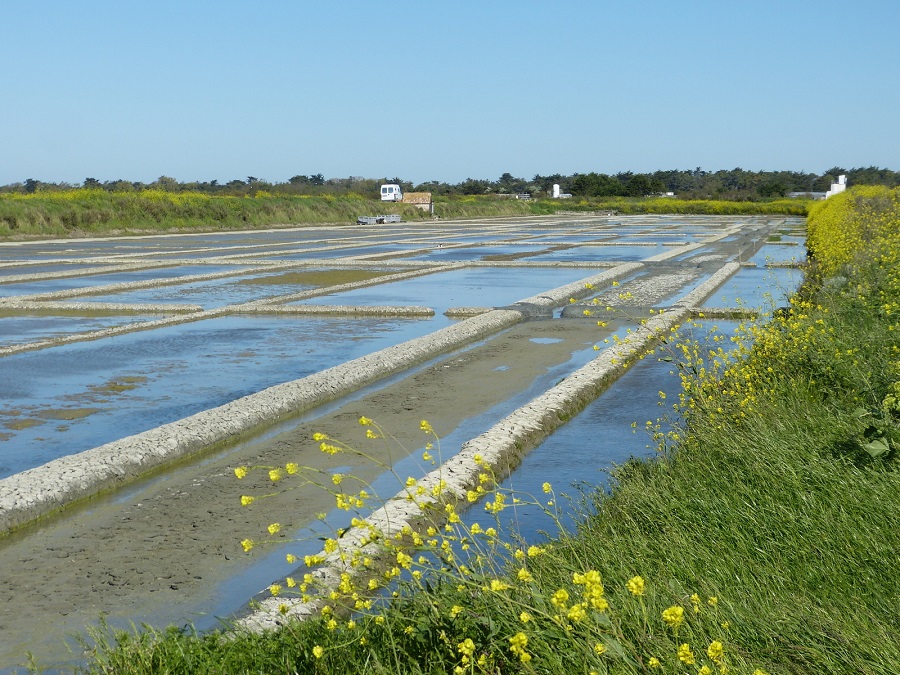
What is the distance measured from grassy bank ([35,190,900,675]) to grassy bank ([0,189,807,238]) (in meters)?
37.5

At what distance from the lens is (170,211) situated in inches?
1898

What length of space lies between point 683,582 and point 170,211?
155 feet

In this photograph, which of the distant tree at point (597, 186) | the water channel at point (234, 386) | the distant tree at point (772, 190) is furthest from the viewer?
the distant tree at point (597, 186)

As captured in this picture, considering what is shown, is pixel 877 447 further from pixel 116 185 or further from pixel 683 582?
pixel 116 185

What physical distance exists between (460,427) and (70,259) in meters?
20.9

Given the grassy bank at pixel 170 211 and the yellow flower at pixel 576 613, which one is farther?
the grassy bank at pixel 170 211

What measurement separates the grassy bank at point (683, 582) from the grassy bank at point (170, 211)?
37480 mm

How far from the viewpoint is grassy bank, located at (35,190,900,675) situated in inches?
102

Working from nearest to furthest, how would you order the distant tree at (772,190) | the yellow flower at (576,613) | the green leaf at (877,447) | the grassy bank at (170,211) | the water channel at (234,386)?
the yellow flower at (576,613)
the green leaf at (877,447)
the water channel at (234,386)
the grassy bank at (170,211)
the distant tree at (772,190)

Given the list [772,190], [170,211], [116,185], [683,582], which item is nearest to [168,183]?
[116,185]

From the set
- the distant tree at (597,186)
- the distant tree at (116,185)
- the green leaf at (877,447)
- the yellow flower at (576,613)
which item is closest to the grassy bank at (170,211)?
the distant tree at (116,185)

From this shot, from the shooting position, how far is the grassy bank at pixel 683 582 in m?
2.59

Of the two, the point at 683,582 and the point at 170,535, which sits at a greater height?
the point at 683,582

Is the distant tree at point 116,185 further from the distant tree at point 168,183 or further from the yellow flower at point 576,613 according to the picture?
the yellow flower at point 576,613
